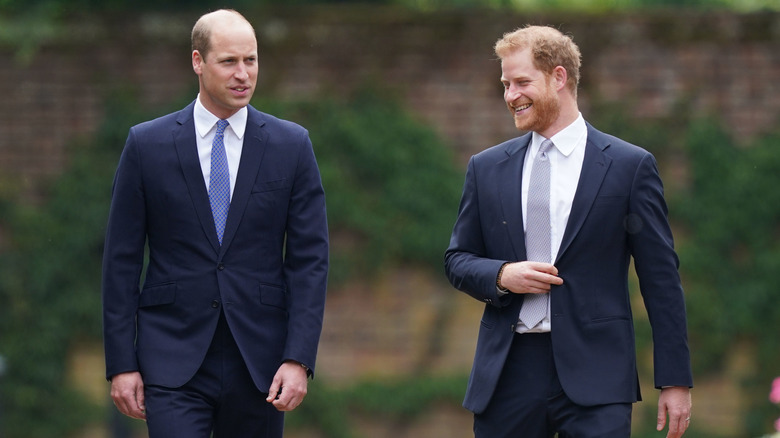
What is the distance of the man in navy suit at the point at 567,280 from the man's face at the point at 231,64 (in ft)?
Result: 2.97

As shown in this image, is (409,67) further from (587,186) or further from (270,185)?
(587,186)

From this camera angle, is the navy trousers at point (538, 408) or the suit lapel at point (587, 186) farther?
the suit lapel at point (587, 186)

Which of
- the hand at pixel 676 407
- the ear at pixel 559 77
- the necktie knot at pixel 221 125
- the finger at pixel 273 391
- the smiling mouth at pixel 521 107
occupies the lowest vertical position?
the hand at pixel 676 407

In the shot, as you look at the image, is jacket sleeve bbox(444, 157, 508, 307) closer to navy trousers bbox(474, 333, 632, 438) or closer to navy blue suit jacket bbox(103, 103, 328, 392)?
navy trousers bbox(474, 333, 632, 438)

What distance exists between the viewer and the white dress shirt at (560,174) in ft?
14.0

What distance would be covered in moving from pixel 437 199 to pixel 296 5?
186 centimetres

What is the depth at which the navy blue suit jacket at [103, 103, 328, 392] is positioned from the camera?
4266 mm

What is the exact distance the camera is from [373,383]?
337 inches

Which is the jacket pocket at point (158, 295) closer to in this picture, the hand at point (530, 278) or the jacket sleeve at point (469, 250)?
the jacket sleeve at point (469, 250)

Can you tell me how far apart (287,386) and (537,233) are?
1.03 metres

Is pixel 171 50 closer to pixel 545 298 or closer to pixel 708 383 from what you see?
pixel 708 383

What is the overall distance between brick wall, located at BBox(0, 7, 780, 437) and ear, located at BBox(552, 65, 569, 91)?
426 cm

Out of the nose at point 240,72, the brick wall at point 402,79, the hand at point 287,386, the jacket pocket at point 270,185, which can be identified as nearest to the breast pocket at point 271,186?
the jacket pocket at point 270,185

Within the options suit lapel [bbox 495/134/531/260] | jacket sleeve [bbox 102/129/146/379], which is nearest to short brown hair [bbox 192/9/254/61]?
jacket sleeve [bbox 102/129/146/379]
